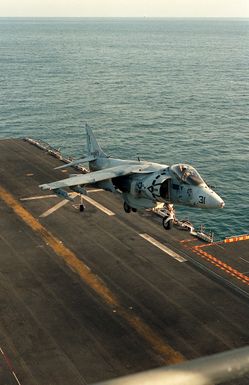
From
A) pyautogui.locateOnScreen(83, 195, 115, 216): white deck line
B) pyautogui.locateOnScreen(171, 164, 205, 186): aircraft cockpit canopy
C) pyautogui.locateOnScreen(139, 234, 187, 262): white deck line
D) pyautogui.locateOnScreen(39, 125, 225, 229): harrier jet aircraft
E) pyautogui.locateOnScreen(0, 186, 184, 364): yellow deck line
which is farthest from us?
pyautogui.locateOnScreen(83, 195, 115, 216): white deck line

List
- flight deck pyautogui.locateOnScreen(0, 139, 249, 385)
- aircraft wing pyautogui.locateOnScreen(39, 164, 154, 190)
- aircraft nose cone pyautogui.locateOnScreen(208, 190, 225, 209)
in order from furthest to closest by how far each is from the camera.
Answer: aircraft wing pyautogui.locateOnScreen(39, 164, 154, 190)
aircraft nose cone pyautogui.locateOnScreen(208, 190, 225, 209)
flight deck pyautogui.locateOnScreen(0, 139, 249, 385)

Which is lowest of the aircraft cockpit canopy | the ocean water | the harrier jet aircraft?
the ocean water

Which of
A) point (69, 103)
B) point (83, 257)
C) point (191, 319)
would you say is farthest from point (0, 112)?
point (191, 319)

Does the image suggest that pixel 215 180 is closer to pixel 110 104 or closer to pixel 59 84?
pixel 110 104

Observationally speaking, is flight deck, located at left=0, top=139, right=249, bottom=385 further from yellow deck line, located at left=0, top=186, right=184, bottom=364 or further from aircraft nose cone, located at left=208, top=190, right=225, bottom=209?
aircraft nose cone, located at left=208, top=190, right=225, bottom=209

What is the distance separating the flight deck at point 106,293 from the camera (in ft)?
76.7

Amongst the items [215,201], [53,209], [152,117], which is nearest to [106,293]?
[215,201]

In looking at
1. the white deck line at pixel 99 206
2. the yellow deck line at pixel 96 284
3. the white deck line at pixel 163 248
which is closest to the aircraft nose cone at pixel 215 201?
the white deck line at pixel 163 248

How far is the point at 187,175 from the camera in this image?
2977 centimetres

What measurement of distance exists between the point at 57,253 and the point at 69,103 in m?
94.4

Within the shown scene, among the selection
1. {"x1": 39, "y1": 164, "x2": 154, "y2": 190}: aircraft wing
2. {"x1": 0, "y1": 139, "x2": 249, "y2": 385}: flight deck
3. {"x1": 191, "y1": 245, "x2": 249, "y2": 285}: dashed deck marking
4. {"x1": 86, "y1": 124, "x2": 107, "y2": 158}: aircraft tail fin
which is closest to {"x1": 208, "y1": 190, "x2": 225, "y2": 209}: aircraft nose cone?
{"x1": 39, "y1": 164, "x2": 154, "y2": 190}: aircraft wing

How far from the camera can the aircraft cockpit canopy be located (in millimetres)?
29406

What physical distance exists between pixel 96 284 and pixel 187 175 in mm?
9578

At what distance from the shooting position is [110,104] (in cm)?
12212
